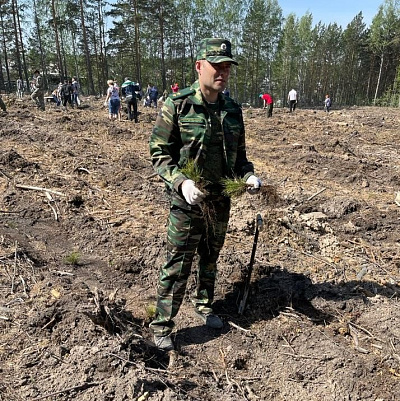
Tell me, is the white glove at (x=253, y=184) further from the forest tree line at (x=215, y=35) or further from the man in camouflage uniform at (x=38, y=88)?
the forest tree line at (x=215, y=35)

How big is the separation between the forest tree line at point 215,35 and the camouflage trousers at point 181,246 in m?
32.9

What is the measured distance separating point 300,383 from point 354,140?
40.2 ft

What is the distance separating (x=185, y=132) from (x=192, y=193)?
53cm

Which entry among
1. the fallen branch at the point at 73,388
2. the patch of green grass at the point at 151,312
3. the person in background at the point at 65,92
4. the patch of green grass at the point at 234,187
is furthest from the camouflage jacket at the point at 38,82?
the fallen branch at the point at 73,388

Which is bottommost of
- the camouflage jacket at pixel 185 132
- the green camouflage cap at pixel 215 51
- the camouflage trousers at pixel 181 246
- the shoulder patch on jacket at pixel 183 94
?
the camouflage trousers at pixel 181 246

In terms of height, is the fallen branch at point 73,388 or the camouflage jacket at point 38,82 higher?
the camouflage jacket at point 38,82

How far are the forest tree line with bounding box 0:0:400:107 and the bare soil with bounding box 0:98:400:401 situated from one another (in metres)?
30.1

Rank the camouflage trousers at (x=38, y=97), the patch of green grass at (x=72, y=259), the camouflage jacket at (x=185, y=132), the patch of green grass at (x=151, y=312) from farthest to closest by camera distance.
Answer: the camouflage trousers at (x=38, y=97)
the patch of green grass at (x=72, y=259)
the patch of green grass at (x=151, y=312)
the camouflage jacket at (x=185, y=132)

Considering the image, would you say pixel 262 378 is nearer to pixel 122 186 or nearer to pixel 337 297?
pixel 337 297

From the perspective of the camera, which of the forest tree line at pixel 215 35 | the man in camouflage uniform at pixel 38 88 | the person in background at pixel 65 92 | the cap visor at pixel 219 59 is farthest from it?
the forest tree line at pixel 215 35

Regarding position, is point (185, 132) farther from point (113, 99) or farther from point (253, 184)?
point (113, 99)

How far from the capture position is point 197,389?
2.53 metres

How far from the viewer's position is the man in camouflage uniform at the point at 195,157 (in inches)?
104

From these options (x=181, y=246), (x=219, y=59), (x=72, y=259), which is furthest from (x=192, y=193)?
(x=72, y=259)
